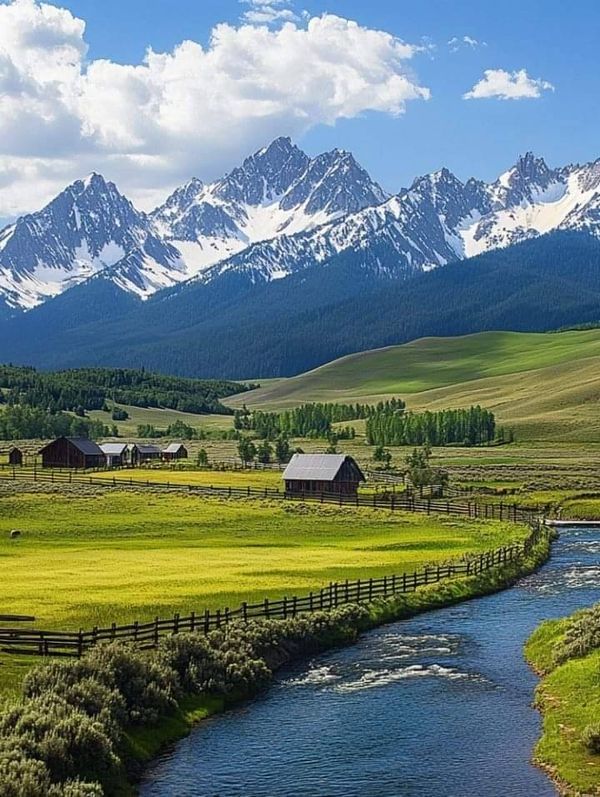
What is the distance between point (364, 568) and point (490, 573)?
30.5 ft

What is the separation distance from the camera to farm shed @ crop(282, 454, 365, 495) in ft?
436

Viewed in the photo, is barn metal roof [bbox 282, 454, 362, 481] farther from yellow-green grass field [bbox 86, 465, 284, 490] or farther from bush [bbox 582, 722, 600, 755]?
bush [bbox 582, 722, 600, 755]

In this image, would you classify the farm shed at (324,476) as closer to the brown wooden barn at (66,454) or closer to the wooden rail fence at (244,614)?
the wooden rail fence at (244,614)

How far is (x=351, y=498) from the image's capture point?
128 meters

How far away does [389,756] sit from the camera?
1610 inches

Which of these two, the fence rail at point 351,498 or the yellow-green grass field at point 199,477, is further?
the yellow-green grass field at point 199,477

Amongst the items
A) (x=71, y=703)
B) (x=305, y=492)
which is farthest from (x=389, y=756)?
(x=305, y=492)

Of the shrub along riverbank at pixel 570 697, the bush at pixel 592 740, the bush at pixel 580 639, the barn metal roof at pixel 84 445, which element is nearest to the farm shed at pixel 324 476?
the barn metal roof at pixel 84 445

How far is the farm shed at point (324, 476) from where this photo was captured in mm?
132875

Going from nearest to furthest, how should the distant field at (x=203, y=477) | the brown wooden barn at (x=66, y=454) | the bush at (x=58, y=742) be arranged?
the bush at (x=58, y=742)
the distant field at (x=203, y=477)
the brown wooden barn at (x=66, y=454)

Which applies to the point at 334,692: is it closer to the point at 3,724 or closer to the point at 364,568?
the point at 3,724

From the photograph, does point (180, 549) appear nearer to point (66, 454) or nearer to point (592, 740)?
point (592, 740)

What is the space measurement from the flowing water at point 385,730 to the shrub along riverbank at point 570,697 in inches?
28.8

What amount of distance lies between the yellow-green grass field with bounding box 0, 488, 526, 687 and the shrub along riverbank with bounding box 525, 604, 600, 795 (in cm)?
1729
